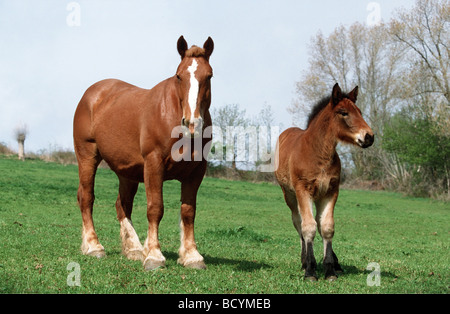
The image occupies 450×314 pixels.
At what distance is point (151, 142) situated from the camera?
6.92 meters

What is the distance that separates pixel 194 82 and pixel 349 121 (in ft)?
7.04

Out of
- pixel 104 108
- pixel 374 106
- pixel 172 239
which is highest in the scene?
pixel 374 106

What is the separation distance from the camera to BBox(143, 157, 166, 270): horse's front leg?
6.81m

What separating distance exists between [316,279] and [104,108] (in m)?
4.33

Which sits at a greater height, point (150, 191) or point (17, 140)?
point (17, 140)

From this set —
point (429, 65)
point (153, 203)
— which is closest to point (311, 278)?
point (153, 203)

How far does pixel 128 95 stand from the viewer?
8.02m

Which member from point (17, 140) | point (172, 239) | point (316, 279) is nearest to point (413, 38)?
point (17, 140)

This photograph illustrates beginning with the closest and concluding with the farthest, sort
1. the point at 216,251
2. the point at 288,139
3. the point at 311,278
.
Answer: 1. the point at 311,278
2. the point at 288,139
3. the point at 216,251

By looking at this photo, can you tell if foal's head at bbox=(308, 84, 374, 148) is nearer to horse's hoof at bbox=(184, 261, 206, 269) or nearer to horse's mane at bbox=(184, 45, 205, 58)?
horse's mane at bbox=(184, 45, 205, 58)

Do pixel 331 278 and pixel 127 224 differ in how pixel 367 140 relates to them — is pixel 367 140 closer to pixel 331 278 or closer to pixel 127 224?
pixel 331 278

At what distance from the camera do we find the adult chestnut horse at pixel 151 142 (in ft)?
21.4

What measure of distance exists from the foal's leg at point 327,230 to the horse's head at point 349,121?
0.81 meters
